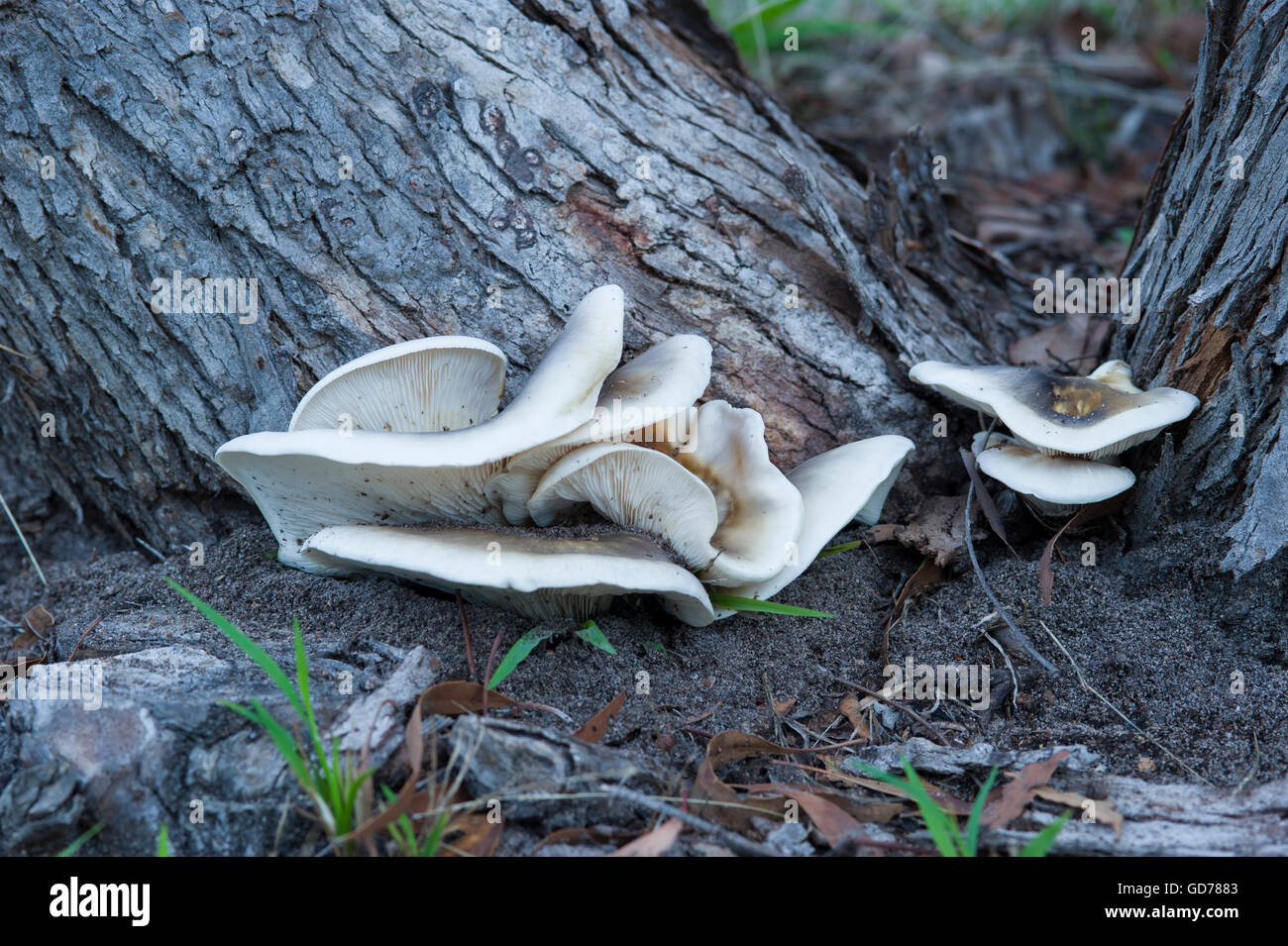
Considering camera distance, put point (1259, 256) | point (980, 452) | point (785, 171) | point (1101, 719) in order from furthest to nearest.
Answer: point (785, 171) < point (980, 452) < point (1259, 256) < point (1101, 719)

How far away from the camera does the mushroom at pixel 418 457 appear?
252 cm

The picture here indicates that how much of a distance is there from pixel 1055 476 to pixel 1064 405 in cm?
26

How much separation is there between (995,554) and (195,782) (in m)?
2.79

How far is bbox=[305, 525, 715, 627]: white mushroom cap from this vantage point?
2.47 metres

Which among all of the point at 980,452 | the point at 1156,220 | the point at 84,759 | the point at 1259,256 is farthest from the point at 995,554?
the point at 84,759

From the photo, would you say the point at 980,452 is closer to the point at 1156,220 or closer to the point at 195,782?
the point at 1156,220

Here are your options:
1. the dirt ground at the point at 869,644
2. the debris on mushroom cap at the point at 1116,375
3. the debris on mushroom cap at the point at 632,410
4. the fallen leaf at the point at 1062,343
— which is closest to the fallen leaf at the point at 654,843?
the dirt ground at the point at 869,644

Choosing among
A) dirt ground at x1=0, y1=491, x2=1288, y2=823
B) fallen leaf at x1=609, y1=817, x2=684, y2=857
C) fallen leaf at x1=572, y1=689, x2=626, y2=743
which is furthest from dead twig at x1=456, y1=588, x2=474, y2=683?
fallen leaf at x1=609, y1=817, x2=684, y2=857

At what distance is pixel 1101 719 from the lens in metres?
2.80

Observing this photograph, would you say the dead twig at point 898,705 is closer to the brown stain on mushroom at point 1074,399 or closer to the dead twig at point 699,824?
the dead twig at point 699,824

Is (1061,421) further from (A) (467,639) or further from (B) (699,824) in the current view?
(A) (467,639)

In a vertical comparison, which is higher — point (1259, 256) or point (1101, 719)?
point (1259, 256)

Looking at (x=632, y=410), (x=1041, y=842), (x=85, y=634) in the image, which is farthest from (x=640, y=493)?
(x=85, y=634)

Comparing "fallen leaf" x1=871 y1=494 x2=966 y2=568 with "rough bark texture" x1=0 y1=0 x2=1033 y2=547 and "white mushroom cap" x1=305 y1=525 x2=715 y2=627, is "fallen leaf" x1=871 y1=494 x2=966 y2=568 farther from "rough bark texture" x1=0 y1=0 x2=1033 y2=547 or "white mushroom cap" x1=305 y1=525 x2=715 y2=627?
"white mushroom cap" x1=305 y1=525 x2=715 y2=627
